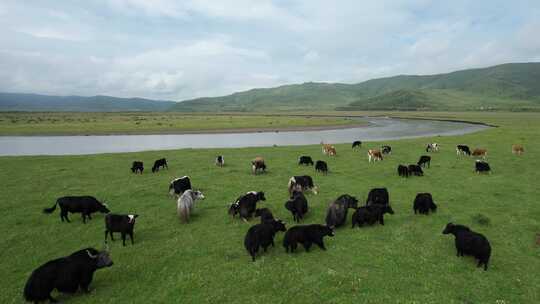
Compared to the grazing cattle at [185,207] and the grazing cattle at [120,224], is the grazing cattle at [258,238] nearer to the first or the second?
the grazing cattle at [185,207]

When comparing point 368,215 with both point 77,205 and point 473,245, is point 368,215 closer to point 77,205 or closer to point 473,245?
point 473,245

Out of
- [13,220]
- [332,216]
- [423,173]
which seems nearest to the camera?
[332,216]

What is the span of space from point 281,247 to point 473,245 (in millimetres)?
6136

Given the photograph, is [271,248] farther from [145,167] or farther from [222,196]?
[145,167]

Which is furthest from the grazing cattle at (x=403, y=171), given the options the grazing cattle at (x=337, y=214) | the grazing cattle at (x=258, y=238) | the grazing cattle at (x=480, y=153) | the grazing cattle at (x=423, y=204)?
the grazing cattle at (x=258, y=238)

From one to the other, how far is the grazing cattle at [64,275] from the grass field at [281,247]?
0.42m

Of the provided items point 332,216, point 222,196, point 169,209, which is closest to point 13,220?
point 169,209

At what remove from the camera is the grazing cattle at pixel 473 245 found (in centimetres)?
947

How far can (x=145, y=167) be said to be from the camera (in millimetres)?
26734

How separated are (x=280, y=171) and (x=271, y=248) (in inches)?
502

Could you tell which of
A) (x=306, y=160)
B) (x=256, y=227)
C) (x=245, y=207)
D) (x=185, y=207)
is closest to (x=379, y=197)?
(x=245, y=207)

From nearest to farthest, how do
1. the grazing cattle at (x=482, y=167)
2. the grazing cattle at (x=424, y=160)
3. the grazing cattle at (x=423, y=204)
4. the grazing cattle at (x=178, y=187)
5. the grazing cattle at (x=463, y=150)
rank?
the grazing cattle at (x=423, y=204)
the grazing cattle at (x=178, y=187)
the grazing cattle at (x=482, y=167)
the grazing cattle at (x=424, y=160)
the grazing cattle at (x=463, y=150)

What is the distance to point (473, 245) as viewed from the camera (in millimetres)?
9750

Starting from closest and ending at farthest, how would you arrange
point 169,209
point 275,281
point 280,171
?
point 275,281 → point 169,209 → point 280,171
